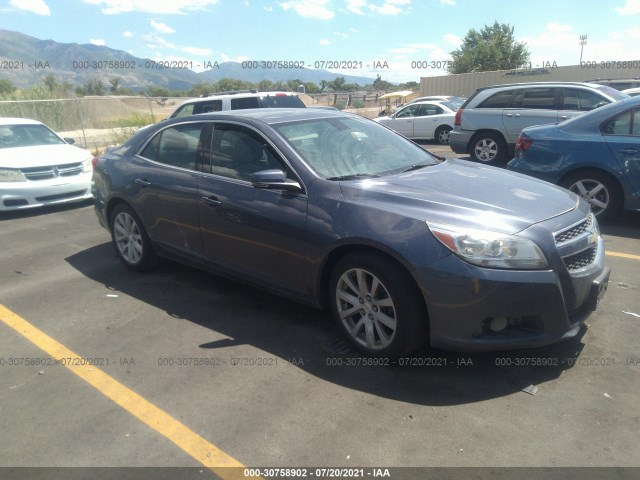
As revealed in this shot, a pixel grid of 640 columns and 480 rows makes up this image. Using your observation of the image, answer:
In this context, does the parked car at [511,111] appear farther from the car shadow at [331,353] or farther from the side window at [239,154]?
the side window at [239,154]

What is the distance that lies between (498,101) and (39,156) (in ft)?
28.7

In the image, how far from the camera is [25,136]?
9312 millimetres

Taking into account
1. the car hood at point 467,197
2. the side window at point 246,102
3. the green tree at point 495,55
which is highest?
the green tree at point 495,55

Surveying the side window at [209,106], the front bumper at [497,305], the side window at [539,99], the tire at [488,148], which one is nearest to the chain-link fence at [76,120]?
the side window at [209,106]

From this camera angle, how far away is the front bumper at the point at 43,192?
799cm

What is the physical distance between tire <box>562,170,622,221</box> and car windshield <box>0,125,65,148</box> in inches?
342

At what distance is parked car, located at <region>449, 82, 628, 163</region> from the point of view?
9.99 metres

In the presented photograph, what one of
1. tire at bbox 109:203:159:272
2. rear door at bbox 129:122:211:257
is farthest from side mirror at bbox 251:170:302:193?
tire at bbox 109:203:159:272

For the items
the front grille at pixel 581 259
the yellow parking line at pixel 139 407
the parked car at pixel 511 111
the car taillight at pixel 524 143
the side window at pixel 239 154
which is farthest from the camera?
Result: the parked car at pixel 511 111

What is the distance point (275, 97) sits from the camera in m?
10.5

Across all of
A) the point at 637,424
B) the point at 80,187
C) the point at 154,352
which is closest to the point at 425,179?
the point at 637,424

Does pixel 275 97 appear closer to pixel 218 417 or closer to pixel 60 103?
pixel 218 417

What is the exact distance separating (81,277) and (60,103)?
17.9 meters

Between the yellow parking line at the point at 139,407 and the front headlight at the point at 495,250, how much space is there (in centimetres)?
170
